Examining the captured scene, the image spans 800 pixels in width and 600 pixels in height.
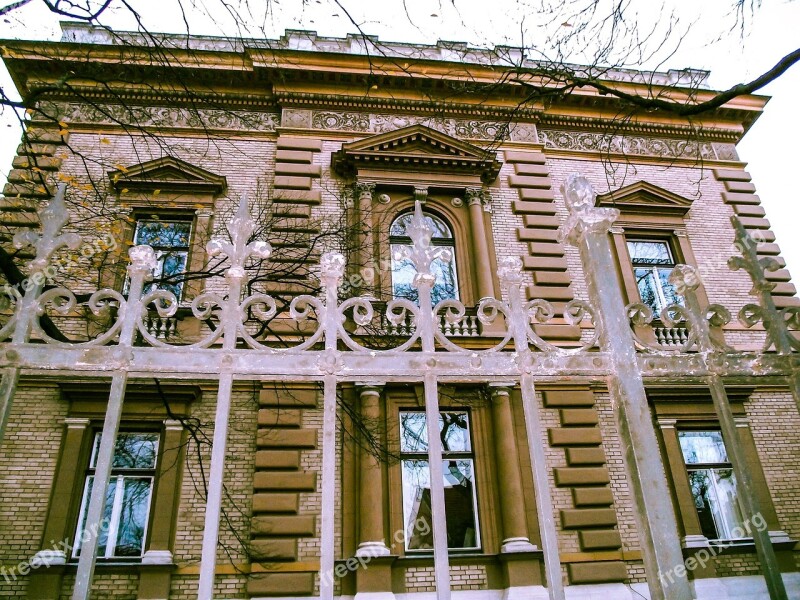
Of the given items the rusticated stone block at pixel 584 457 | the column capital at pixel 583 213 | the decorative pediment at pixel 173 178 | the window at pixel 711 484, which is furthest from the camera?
the decorative pediment at pixel 173 178

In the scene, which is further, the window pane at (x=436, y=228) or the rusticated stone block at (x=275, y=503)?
the window pane at (x=436, y=228)

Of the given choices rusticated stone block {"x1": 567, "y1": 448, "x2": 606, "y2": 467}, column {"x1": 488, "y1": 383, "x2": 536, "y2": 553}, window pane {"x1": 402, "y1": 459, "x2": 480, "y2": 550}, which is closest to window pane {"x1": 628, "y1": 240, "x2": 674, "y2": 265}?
rusticated stone block {"x1": 567, "y1": 448, "x2": 606, "y2": 467}

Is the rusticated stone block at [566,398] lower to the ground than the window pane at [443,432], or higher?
higher

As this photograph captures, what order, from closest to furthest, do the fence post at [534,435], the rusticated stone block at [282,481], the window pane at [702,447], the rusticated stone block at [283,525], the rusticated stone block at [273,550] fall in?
1. the fence post at [534,435]
2. the rusticated stone block at [273,550]
3. the rusticated stone block at [283,525]
4. the rusticated stone block at [282,481]
5. the window pane at [702,447]

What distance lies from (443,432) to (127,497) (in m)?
5.40

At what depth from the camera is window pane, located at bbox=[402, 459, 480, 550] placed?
379 inches

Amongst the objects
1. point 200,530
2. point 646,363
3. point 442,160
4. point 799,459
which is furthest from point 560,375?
point 799,459

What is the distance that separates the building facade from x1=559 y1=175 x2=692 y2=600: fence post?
7.78 feet

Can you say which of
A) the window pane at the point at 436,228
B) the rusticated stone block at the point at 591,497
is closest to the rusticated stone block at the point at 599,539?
the rusticated stone block at the point at 591,497

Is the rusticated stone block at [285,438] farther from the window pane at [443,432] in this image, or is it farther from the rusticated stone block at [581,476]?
the rusticated stone block at [581,476]

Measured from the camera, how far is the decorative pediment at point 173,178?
11.7 metres

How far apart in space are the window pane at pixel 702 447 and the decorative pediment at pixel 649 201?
5.03m

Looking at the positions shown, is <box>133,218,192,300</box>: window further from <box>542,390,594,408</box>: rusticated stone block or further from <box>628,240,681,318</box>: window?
<box>628,240,681,318</box>: window

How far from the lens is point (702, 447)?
443 inches
